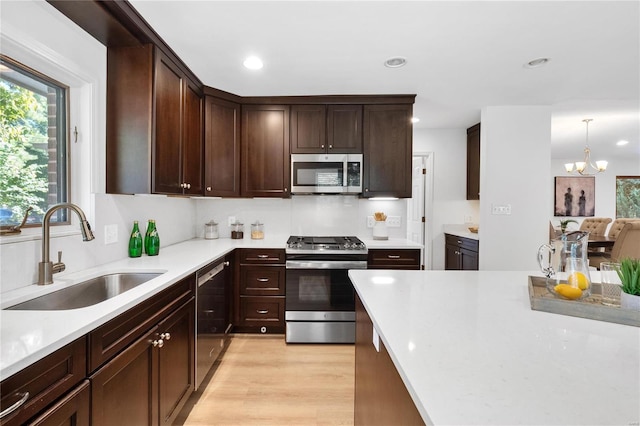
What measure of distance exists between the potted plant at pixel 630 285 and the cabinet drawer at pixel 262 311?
238 cm

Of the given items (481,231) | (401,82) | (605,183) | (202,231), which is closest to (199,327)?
(202,231)

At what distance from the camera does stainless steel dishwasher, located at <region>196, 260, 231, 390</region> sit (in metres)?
2.02

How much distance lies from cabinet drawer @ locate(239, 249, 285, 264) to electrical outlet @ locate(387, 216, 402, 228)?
1.35 m

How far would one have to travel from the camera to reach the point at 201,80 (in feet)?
8.96

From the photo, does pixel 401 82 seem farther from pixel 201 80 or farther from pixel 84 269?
pixel 84 269

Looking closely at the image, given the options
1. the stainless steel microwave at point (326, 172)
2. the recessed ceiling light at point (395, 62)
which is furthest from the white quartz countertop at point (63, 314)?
the recessed ceiling light at point (395, 62)

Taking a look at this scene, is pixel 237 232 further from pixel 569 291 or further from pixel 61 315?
pixel 569 291

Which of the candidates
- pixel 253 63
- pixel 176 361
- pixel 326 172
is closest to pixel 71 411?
pixel 176 361

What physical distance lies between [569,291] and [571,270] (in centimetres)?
13

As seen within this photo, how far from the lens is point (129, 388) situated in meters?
1.26

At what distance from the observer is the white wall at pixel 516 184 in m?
3.29

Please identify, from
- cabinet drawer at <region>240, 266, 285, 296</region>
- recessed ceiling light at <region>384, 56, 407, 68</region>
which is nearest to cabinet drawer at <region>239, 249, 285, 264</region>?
cabinet drawer at <region>240, 266, 285, 296</region>

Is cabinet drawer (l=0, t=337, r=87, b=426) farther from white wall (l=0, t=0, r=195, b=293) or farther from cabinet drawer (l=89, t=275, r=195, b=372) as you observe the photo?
white wall (l=0, t=0, r=195, b=293)

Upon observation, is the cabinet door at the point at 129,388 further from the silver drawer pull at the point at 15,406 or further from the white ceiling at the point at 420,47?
the white ceiling at the point at 420,47
